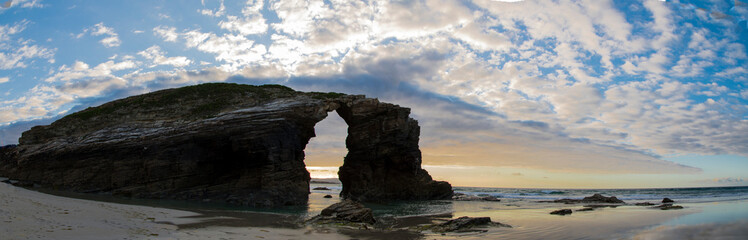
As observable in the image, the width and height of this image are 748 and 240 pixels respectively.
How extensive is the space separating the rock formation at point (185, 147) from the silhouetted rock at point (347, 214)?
34.3ft

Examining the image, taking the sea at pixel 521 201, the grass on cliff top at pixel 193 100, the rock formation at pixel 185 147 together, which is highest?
the grass on cliff top at pixel 193 100

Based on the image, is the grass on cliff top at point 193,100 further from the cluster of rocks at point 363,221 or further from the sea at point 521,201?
the cluster of rocks at point 363,221

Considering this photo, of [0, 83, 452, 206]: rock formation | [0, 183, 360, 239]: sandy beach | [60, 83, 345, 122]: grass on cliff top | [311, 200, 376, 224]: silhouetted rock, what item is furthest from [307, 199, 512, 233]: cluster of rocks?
[60, 83, 345, 122]: grass on cliff top

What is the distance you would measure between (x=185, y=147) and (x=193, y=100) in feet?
19.2

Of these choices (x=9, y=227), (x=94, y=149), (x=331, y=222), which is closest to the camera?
(x=9, y=227)

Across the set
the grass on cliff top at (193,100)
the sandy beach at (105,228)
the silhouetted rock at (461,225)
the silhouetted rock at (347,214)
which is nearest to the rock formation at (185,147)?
the grass on cliff top at (193,100)

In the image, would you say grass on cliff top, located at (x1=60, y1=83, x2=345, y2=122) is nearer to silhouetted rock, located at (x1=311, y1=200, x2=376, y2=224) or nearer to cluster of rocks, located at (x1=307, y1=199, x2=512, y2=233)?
silhouetted rock, located at (x1=311, y1=200, x2=376, y2=224)

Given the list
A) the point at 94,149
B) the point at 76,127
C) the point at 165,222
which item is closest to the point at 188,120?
the point at 94,149

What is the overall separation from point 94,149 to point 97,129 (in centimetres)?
312

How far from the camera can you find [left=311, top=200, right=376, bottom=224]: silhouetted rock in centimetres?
1570

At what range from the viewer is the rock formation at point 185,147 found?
1016 inches

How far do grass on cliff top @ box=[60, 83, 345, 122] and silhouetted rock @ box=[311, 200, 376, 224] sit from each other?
1623 centimetres

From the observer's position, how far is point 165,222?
44.3 ft

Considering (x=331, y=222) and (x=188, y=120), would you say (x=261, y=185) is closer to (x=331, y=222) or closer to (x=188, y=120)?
(x=188, y=120)
